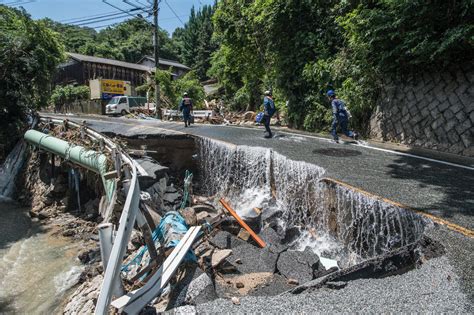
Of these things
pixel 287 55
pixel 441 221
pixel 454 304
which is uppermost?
pixel 287 55

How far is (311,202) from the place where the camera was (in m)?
7.25

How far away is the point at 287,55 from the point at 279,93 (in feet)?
7.38

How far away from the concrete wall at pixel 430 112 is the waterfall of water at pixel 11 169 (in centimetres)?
1491

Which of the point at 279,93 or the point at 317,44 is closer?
the point at 317,44

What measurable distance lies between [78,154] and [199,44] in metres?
51.0

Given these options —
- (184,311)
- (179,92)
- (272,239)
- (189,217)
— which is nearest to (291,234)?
(272,239)

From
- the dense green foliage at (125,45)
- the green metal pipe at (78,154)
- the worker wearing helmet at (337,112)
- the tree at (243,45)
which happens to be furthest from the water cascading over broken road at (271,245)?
the dense green foliage at (125,45)

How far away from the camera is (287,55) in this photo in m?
16.6

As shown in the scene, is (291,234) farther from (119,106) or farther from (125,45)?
(125,45)

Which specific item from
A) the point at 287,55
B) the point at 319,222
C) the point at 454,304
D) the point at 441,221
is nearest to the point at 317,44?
the point at 287,55

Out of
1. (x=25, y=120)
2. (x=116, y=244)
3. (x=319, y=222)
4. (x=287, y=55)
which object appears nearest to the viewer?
(x=116, y=244)

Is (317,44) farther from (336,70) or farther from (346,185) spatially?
(346,185)

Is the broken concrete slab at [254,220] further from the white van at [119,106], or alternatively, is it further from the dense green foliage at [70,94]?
the dense green foliage at [70,94]

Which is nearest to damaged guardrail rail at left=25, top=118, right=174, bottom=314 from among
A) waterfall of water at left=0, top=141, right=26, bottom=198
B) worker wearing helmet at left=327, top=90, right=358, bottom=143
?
waterfall of water at left=0, top=141, right=26, bottom=198
